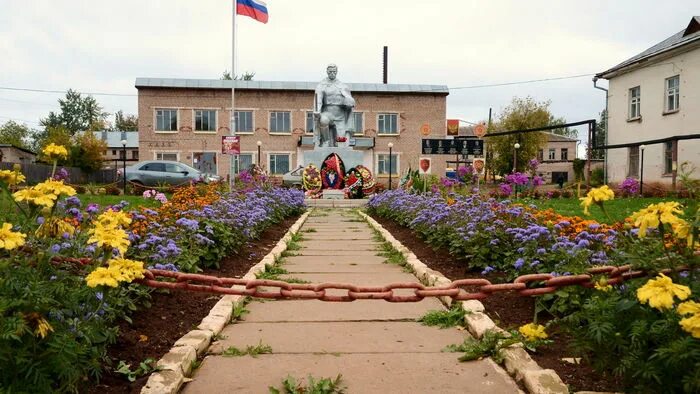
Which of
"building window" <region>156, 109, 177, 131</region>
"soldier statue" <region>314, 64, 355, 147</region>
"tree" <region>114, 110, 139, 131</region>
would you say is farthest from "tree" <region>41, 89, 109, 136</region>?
"soldier statue" <region>314, 64, 355, 147</region>

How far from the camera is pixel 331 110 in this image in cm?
2123

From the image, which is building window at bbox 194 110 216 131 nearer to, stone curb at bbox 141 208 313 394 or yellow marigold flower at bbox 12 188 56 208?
stone curb at bbox 141 208 313 394

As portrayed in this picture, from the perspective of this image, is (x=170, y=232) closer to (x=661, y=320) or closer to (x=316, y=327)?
(x=316, y=327)

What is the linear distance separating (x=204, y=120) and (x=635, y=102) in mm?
26176

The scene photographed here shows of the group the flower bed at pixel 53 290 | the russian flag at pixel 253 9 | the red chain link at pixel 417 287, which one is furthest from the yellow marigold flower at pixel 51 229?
the russian flag at pixel 253 9

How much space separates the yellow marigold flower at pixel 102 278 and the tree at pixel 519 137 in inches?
1760

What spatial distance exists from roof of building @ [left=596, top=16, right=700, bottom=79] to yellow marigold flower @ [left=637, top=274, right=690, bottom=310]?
25722mm

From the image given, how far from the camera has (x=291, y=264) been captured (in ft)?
Result: 22.9

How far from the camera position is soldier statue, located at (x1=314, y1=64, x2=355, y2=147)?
21.1m

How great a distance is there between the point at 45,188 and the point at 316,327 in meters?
2.24

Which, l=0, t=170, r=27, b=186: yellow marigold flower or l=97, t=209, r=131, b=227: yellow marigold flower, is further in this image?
l=97, t=209, r=131, b=227: yellow marigold flower

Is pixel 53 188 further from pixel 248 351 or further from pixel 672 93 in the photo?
pixel 672 93

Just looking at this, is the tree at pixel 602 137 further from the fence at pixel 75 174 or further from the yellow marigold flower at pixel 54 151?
the yellow marigold flower at pixel 54 151

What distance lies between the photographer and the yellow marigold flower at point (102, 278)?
6.73 feet
